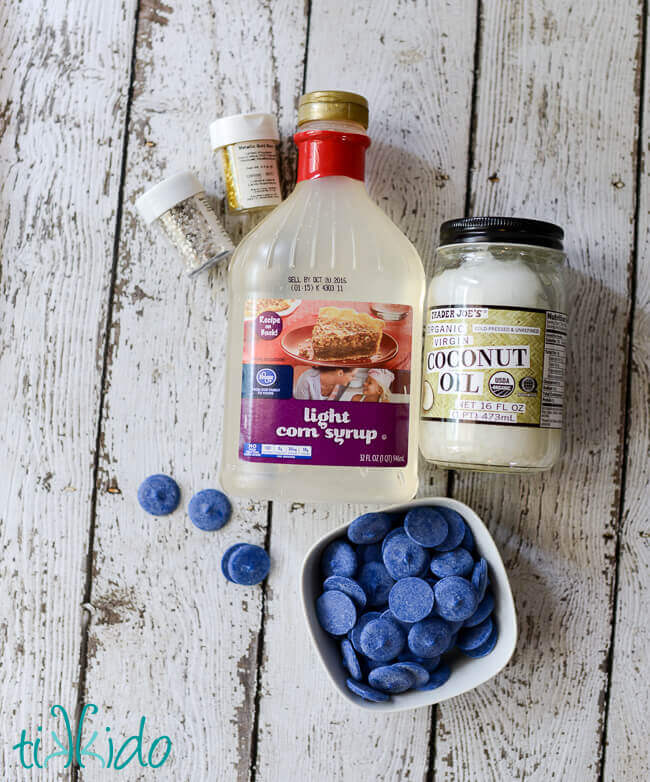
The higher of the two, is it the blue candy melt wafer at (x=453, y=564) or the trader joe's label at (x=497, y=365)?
the trader joe's label at (x=497, y=365)

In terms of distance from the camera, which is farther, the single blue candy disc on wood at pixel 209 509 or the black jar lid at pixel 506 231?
the single blue candy disc on wood at pixel 209 509

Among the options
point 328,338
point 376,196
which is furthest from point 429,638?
point 376,196

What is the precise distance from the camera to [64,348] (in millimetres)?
841

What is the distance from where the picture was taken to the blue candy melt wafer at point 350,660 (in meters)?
0.75

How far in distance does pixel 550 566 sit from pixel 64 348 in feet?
2.01

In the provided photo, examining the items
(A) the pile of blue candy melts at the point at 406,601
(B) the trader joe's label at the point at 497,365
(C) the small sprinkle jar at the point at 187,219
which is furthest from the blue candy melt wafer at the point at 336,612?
(C) the small sprinkle jar at the point at 187,219

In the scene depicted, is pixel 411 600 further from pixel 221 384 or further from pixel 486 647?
pixel 221 384

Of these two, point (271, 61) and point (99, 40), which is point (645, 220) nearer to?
point (271, 61)

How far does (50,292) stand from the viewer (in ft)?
2.76

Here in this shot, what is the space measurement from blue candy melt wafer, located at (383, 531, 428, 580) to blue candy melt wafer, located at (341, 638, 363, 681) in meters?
0.09

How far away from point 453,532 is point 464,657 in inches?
5.6

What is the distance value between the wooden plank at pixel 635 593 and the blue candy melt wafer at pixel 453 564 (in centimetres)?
20

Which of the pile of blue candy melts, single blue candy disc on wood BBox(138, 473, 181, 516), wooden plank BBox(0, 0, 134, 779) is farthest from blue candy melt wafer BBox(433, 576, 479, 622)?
wooden plank BBox(0, 0, 134, 779)

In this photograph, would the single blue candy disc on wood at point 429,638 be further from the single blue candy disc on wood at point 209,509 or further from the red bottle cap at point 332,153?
the red bottle cap at point 332,153
